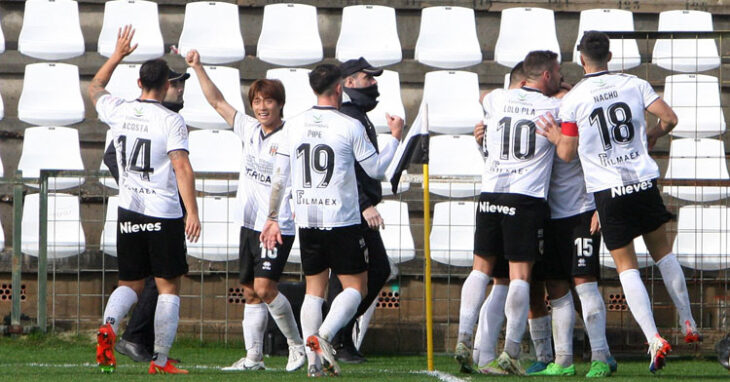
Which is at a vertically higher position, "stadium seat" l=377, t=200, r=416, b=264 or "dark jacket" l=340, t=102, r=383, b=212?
"dark jacket" l=340, t=102, r=383, b=212

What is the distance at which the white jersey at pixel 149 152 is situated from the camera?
753 centimetres

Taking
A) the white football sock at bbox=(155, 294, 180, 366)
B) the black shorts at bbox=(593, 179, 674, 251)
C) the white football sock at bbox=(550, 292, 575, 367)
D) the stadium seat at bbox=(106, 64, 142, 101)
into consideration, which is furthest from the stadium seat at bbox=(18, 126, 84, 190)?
the black shorts at bbox=(593, 179, 674, 251)

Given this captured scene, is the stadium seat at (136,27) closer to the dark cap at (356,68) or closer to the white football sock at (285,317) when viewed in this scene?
the dark cap at (356,68)

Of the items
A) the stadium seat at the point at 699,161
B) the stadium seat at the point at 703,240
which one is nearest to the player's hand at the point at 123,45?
the stadium seat at the point at 703,240

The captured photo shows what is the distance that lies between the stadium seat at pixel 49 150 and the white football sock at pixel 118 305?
373 cm

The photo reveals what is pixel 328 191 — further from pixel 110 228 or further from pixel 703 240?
pixel 703 240

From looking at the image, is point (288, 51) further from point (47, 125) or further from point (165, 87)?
point (165, 87)

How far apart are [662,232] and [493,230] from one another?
1.05 metres

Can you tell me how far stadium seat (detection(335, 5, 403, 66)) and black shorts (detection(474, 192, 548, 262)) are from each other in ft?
15.3

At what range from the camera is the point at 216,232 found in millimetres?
10375

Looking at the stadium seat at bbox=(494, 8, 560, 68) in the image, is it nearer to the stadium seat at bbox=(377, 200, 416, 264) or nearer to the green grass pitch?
the stadium seat at bbox=(377, 200, 416, 264)

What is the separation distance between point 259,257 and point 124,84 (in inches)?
167

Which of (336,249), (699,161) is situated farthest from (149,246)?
(699,161)

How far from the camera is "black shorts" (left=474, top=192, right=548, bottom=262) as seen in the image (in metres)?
7.38
